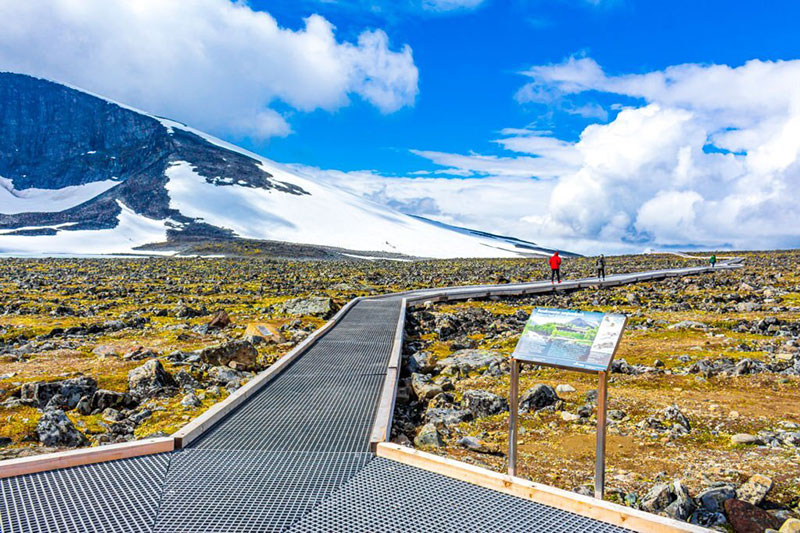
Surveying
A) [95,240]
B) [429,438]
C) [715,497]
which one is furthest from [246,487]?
[95,240]

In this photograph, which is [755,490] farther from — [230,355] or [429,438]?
[230,355]

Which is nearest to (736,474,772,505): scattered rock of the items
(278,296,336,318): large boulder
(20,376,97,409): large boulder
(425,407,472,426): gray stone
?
(425,407,472,426): gray stone

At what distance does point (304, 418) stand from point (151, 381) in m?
4.82

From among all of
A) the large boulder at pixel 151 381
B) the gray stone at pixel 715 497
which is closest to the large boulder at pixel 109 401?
the large boulder at pixel 151 381

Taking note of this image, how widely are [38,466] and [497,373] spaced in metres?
9.68

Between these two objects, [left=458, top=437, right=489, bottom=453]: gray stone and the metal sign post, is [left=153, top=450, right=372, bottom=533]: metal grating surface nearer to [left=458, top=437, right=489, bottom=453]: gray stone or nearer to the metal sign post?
[left=458, top=437, right=489, bottom=453]: gray stone

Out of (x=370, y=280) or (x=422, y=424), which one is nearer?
(x=422, y=424)

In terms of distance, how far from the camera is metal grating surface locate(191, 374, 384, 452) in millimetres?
8219

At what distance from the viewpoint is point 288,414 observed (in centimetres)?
977

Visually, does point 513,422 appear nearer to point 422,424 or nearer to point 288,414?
point 422,424

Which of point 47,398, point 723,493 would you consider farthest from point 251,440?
point 723,493

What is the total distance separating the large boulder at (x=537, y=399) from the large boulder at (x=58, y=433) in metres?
8.03

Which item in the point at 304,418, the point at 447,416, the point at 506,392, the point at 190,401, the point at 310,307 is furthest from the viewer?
the point at 310,307

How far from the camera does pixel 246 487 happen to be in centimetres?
668
